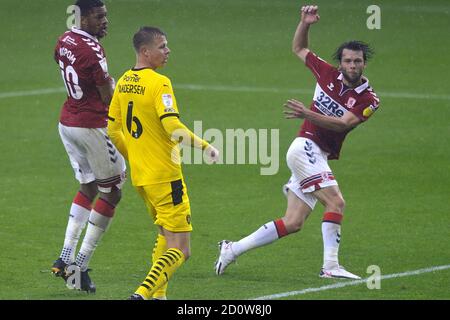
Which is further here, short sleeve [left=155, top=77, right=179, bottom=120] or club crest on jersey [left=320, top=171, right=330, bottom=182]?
club crest on jersey [left=320, top=171, right=330, bottom=182]

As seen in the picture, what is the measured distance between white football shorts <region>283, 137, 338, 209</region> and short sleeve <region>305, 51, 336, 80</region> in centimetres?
77

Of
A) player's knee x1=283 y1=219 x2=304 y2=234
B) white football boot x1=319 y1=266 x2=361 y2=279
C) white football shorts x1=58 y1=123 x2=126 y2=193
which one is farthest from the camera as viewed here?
player's knee x1=283 y1=219 x2=304 y2=234

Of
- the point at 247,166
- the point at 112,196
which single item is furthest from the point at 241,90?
the point at 112,196

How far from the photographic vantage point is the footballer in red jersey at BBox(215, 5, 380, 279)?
12.6 m

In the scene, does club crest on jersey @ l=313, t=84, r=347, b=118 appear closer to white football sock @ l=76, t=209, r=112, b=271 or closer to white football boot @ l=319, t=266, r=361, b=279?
white football boot @ l=319, t=266, r=361, b=279

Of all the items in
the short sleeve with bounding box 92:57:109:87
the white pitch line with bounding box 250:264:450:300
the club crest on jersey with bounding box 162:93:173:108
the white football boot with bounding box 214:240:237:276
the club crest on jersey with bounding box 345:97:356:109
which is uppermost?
the short sleeve with bounding box 92:57:109:87

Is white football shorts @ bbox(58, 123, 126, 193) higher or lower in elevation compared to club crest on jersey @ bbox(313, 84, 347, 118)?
lower

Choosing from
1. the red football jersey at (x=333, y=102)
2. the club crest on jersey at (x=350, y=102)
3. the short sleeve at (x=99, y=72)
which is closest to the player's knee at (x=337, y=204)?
the red football jersey at (x=333, y=102)

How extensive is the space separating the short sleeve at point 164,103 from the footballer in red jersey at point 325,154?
2334mm

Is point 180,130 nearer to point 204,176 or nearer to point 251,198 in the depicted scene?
point 251,198

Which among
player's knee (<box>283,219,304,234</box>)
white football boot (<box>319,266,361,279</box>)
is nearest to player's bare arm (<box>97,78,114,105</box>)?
player's knee (<box>283,219,304,234</box>)

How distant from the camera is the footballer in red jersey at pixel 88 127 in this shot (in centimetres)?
1199

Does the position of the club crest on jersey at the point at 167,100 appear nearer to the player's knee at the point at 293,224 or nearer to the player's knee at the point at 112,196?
the player's knee at the point at 112,196

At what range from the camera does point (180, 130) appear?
10.4 metres
